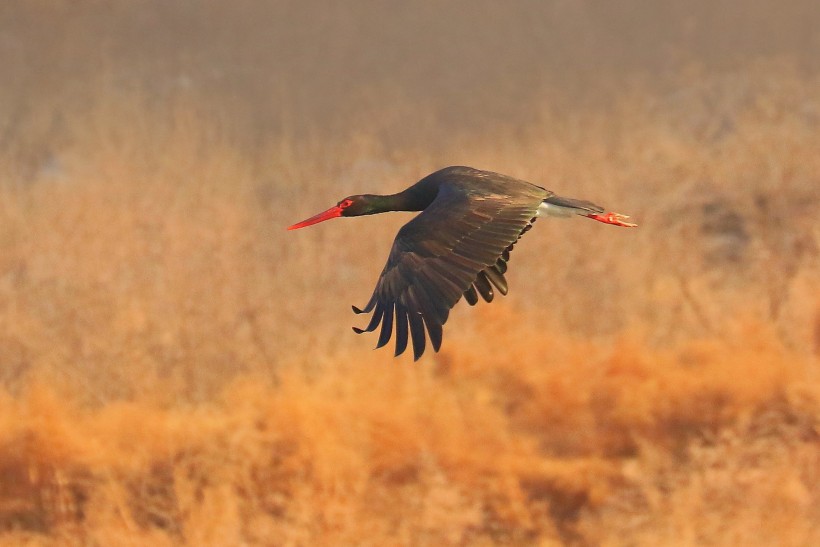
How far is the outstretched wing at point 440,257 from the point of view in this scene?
7844mm

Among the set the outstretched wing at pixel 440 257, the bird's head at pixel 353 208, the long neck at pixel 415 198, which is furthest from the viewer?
the bird's head at pixel 353 208

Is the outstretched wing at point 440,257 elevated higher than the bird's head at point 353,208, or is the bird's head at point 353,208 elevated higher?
the bird's head at point 353,208

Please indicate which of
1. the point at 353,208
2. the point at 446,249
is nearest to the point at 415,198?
the point at 353,208

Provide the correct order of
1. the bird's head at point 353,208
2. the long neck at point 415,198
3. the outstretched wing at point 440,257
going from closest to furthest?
1. the outstretched wing at point 440,257
2. the long neck at point 415,198
3. the bird's head at point 353,208

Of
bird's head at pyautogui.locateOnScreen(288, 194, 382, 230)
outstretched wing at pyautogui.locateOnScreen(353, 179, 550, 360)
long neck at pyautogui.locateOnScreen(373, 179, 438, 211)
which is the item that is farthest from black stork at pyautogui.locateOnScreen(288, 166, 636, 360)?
bird's head at pyautogui.locateOnScreen(288, 194, 382, 230)

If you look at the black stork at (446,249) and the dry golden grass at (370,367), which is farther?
the dry golden grass at (370,367)

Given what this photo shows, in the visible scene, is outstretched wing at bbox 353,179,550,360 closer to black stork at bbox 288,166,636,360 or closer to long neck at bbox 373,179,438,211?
black stork at bbox 288,166,636,360

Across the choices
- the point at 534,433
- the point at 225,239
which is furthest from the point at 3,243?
the point at 534,433

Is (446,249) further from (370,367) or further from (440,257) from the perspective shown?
(370,367)

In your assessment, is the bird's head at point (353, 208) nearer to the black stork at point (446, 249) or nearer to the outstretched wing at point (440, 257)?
the black stork at point (446, 249)

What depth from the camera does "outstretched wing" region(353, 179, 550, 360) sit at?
784 cm

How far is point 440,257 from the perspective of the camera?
26.5 ft

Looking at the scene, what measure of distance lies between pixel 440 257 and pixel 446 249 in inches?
2.2

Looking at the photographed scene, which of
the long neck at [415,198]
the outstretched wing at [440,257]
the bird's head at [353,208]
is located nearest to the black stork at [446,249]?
the outstretched wing at [440,257]
